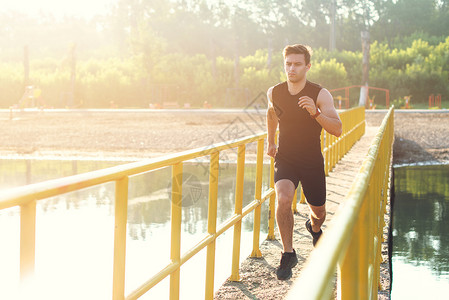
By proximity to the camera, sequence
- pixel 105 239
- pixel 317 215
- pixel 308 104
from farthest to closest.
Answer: pixel 105 239 → pixel 317 215 → pixel 308 104

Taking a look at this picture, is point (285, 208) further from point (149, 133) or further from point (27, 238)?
point (149, 133)

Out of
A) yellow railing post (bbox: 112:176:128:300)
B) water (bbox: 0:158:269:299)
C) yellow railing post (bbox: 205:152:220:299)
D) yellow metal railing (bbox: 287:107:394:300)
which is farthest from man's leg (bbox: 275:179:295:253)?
yellow metal railing (bbox: 287:107:394:300)

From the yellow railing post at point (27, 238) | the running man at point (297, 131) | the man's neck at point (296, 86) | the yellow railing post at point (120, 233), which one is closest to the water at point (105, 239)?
the yellow railing post at point (27, 238)

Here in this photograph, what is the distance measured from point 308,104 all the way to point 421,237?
6.92m

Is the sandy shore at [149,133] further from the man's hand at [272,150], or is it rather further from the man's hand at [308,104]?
the man's hand at [308,104]

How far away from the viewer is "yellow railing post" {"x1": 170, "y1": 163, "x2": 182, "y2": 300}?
12.7ft

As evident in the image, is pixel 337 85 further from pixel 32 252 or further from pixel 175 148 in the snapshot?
pixel 32 252

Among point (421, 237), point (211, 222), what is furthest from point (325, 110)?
point (421, 237)

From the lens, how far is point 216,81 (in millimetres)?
46000

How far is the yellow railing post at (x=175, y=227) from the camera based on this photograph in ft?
12.7

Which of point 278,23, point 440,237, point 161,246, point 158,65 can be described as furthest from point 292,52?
point 278,23

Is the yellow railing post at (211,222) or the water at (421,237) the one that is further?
the water at (421,237)

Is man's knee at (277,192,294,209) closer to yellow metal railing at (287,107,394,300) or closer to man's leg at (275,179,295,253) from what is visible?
man's leg at (275,179,295,253)

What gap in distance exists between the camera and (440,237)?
11023mm
